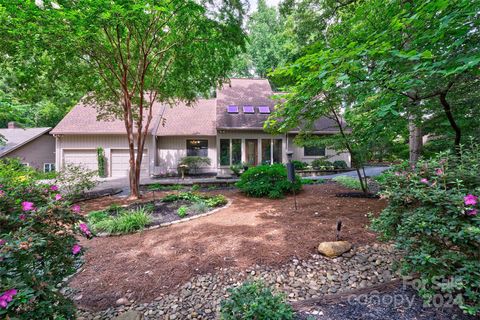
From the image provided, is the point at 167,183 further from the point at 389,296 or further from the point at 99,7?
the point at 389,296

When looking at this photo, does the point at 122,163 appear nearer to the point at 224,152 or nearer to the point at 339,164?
the point at 224,152

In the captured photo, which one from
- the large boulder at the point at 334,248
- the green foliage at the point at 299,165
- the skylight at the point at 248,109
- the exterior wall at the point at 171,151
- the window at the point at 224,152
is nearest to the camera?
the large boulder at the point at 334,248

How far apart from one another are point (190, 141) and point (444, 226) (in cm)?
1316

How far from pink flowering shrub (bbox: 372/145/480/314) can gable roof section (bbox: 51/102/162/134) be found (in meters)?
12.8

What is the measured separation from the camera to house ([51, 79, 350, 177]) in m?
12.7

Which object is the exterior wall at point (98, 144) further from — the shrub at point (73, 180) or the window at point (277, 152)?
the window at point (277, 152)

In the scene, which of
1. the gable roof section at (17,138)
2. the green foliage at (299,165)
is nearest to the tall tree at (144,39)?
the green foliage at (299,165)

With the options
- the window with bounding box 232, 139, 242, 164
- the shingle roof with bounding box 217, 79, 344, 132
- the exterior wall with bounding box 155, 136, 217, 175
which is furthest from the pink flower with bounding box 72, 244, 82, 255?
the exterior wall with bounding box 155, 136, 217, 175

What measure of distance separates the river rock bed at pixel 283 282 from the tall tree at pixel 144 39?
434cm

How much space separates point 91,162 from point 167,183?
655 centimetres

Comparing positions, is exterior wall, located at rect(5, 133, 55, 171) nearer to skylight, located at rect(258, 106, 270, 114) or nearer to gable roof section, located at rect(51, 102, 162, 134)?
gable roof section, located at rect(51, 102, 162, 134)

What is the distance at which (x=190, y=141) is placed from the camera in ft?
45.4

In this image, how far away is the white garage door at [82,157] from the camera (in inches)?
508

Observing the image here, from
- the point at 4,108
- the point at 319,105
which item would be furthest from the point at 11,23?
the point at 319,105
